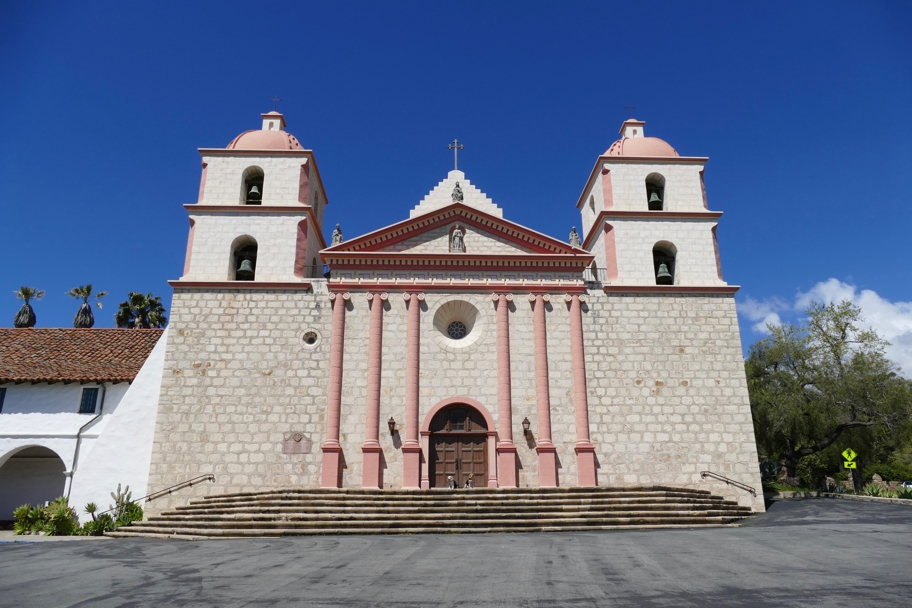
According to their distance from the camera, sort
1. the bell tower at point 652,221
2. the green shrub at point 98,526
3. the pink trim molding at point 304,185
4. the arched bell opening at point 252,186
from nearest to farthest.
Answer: the green shrub at point 98,526, the bell tower at point 652,221, the pink trim molding at point 304,185, the arched bell opening at point 252,186

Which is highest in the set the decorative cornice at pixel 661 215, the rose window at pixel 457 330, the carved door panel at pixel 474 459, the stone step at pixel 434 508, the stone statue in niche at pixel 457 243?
the decorative cornice at pixel 661 215

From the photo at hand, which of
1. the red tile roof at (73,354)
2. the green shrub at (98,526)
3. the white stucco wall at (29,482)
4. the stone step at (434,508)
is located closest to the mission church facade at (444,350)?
the green shrub at (98,526)

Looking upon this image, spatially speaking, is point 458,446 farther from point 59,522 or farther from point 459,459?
point 59,522

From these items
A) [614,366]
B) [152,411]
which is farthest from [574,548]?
[152,411]

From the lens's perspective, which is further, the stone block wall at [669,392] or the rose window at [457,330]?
the rose window at [457,330]

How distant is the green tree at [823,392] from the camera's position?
2658 cm

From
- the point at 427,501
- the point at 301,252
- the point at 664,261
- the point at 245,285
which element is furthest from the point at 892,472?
the point at 245,285

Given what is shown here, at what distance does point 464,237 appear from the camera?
2200cm

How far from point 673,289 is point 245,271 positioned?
14.9 m

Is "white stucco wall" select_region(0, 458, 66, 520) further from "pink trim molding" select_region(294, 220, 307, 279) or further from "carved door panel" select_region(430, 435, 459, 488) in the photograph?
"carved door panel" select_region(430, 435, 459, 488)

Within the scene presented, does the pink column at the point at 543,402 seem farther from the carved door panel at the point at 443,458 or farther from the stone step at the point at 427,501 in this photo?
the carved door panel at the point at 443,458

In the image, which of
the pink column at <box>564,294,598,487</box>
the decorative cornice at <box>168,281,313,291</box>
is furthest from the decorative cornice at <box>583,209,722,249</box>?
the decorative cornice at <box>168,281,313,291</box>

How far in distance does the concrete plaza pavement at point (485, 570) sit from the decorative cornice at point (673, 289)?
29.2 feet

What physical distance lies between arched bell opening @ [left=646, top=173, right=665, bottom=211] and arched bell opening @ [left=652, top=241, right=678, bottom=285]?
1.49m
